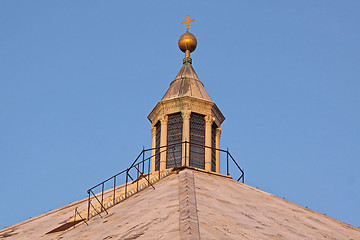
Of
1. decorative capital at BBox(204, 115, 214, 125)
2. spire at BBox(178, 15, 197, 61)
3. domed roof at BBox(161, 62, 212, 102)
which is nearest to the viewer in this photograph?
decorative capital at BBox(204, 115, 214, 125)

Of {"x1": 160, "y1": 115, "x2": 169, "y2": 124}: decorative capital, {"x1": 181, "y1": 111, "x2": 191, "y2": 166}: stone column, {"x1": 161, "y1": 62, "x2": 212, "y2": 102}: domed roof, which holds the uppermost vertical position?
{"x1": 161, "y1": 62, "x2": 212, "y2": 102}: domed roof

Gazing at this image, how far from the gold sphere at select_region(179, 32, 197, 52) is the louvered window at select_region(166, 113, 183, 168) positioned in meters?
8.74

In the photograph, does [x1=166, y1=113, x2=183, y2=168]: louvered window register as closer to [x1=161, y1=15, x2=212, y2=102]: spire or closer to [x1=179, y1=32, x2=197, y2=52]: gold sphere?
[x1=161, y1=15, x2=212, y2=102]: spire

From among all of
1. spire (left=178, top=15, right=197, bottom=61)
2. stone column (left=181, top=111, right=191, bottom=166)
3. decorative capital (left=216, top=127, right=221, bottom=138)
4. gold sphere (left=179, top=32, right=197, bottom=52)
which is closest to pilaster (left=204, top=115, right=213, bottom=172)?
stone column (left=181, top=111, right=191, bottom=166)

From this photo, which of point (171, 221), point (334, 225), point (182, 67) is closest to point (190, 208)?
point (171, 221)

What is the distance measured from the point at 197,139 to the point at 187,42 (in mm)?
10715

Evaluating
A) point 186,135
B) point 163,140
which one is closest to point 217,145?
point 186,135

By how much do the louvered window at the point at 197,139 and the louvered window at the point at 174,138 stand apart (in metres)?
0.81

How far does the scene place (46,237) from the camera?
116ft

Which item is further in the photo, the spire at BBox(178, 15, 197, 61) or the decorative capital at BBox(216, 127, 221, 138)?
the spire at BBox(178, 15, 197, 61)

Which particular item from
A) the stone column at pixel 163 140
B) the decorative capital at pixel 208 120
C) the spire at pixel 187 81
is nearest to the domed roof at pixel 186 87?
the spire at pixel 187 81

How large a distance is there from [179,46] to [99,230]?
27.0m

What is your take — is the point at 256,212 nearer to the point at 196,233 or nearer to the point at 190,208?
the point at 190,208

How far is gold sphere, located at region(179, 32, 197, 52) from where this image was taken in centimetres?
5572
